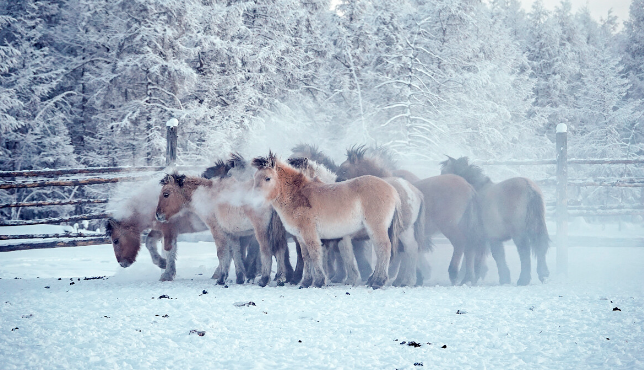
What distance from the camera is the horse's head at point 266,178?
5.66 meters

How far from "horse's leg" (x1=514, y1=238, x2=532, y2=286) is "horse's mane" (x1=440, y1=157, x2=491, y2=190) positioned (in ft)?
3.46

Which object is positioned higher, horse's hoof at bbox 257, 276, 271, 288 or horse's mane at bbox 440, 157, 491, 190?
horse's mane at bbox 440, 157, 491, 190

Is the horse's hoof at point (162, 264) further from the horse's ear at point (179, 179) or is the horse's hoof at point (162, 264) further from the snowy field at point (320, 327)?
the horse's ear at point (179, 179)

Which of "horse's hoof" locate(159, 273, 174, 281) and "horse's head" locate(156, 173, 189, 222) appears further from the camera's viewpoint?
"horse's hoof" locate(159, 273, 174, 281)

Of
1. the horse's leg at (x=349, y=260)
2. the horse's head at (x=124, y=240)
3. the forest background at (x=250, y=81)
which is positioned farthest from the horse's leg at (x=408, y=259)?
the forest background at (x=250, y=81)

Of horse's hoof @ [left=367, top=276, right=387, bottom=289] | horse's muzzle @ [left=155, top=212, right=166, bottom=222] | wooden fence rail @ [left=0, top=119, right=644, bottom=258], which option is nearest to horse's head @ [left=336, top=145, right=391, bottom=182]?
horse's hoof @ [left=367, top=276, right=387, bottom=289]

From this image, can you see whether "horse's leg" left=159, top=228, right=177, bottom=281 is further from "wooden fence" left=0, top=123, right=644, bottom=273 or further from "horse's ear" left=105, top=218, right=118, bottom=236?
"wooden fence" left=0, top=123, right=644, bottom=273

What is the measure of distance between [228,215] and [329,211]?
4.76ft

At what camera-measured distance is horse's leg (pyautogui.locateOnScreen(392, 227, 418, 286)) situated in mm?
6091

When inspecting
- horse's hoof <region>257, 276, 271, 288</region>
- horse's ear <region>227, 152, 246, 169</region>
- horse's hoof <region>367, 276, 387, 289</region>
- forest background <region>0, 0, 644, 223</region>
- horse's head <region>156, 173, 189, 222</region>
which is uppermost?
forest background <region>0, 0, 644, 223</region>

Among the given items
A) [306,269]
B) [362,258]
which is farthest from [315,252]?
[362,258]

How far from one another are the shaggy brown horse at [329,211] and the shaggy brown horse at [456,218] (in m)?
0.96

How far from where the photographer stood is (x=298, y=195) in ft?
18.9

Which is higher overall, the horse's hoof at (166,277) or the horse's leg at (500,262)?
the horse's leg at (500,262)
